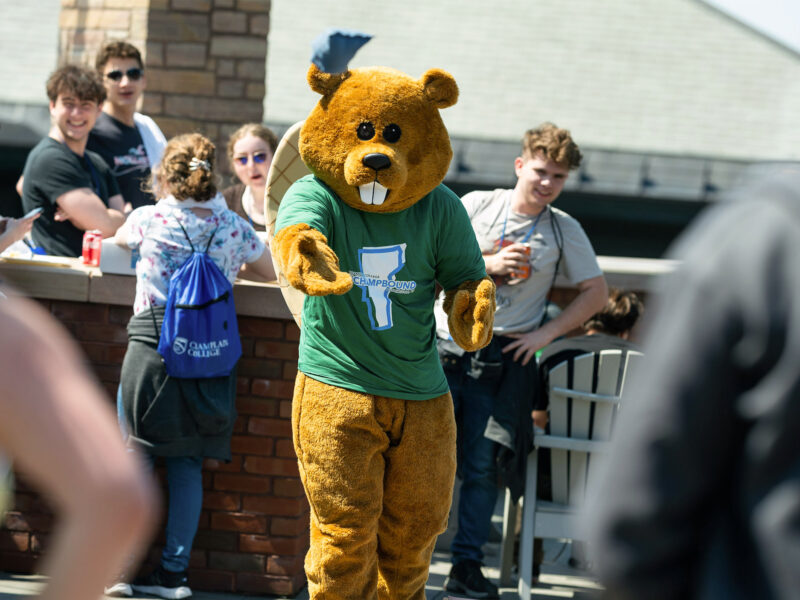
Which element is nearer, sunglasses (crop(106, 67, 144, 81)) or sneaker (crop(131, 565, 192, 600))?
sneaker (crop(131, 565, 192, 600))

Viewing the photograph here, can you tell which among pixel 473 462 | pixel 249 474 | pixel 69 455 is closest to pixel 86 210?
pixel 249 474

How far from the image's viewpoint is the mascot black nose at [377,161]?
392 centimetres

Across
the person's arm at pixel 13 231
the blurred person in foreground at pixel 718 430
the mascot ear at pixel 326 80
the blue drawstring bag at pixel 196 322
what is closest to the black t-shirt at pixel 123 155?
the person's arm at pixel 13 231

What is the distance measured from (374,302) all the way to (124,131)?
9.30ft

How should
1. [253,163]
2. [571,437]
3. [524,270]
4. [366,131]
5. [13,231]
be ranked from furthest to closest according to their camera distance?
1. [253,163]
2. [571,437]
3. [524,270]
4. [13,231]
5. [366,131]

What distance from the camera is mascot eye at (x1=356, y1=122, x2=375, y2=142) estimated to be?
404 cm

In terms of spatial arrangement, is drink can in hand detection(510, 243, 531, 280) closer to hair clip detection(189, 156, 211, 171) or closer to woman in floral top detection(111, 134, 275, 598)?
woman in floral top detection(111, 134, 275, 598)

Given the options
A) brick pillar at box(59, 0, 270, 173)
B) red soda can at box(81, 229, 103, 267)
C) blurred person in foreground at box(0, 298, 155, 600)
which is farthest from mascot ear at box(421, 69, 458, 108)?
brick pillar at box(59, 0, 270, 173)

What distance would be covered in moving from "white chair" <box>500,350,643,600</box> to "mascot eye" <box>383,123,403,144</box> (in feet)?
5.25

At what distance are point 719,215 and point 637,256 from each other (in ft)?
37.4

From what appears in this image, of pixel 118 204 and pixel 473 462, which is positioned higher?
pixel 118 204

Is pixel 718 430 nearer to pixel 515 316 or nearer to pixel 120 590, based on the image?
pixel 515 316

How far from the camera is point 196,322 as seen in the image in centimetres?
473

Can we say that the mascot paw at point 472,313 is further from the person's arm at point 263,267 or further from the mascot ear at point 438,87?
the person's arm at point 263,267
